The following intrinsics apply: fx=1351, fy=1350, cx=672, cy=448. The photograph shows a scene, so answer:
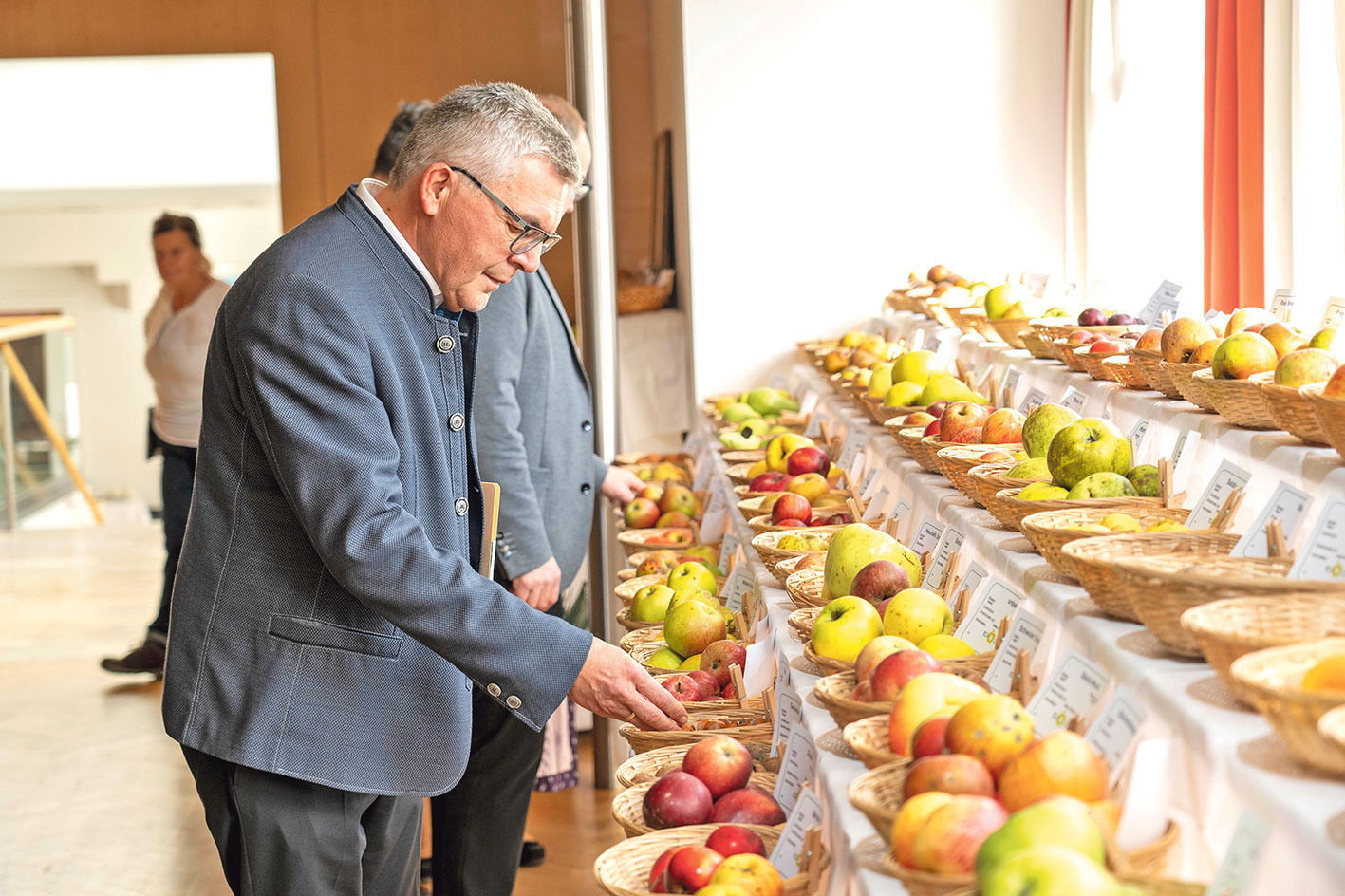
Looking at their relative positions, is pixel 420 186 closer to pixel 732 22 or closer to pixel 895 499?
pixel 895 499

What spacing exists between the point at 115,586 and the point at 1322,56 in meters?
6.40

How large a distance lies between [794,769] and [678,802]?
0.15 m

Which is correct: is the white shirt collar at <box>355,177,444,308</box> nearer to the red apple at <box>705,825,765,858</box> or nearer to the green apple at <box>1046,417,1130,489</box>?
the red apple at <box>705,825,765,858</box>

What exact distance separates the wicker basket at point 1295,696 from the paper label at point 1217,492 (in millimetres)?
527

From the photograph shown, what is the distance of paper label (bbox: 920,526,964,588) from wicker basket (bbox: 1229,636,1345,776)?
922mm

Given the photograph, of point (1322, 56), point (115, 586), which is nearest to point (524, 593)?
point (1322, 56)

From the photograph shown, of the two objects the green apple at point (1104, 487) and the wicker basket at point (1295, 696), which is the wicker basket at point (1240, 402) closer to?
the green apple at point (1104, 487)

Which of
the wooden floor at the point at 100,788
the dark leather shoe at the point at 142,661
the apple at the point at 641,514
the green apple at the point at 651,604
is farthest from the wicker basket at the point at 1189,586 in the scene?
the dark leather shoe at the point at 142,661

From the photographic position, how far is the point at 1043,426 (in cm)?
208

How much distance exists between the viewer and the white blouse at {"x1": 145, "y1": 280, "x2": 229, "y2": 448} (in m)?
5.29

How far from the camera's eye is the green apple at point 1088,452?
1.90 metres

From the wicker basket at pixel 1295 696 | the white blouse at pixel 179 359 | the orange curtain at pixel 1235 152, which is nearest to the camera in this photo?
the wicker basket at pixel 1295 696

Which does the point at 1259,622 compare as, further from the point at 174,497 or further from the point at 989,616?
the point at 174,497

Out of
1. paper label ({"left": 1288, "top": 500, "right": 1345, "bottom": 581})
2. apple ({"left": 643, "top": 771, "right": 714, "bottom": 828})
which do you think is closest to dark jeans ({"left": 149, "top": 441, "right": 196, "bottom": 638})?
apple ({"left": 643, "top": 771, "right": 714, "bottom": 828})
